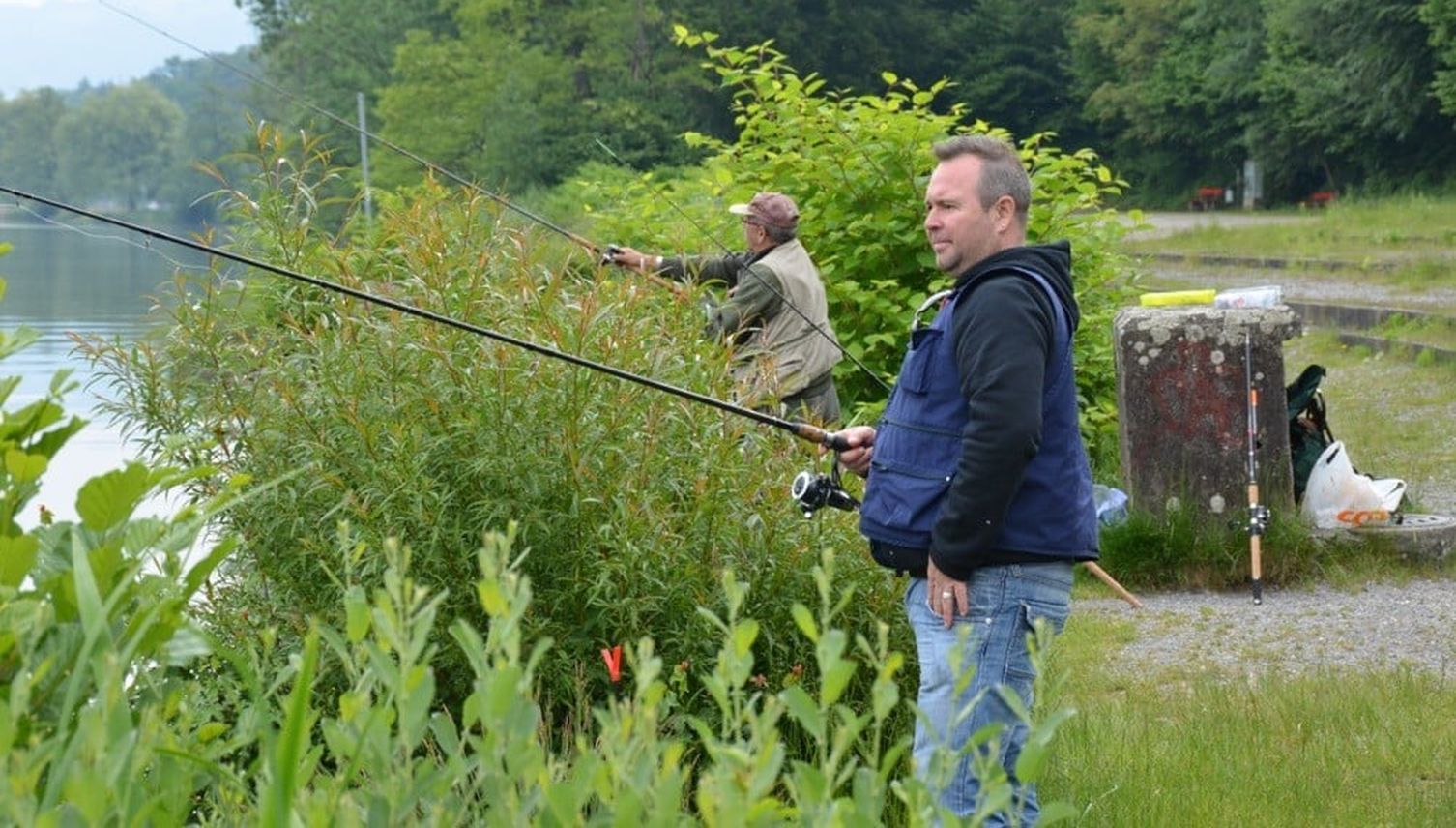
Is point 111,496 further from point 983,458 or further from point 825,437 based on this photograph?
point 825,437

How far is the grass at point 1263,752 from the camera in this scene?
5082mm

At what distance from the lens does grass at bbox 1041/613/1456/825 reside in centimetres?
508

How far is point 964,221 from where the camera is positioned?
13.4 ft

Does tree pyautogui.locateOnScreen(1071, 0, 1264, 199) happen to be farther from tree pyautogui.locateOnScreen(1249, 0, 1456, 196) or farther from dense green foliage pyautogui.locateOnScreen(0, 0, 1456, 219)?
tree pyautogui.locateOnScreen(1249, 0, 1456, 196)

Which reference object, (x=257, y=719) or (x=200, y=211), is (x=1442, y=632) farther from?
(x=257, y=719)

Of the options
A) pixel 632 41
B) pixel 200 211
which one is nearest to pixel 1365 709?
pixel 200 211

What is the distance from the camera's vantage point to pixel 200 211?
6.96 m

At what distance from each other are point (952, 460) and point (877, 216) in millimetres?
6723

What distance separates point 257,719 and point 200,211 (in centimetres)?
434

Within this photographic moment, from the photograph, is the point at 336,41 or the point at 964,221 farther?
the point at 336,41

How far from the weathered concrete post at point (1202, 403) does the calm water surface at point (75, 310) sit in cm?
392

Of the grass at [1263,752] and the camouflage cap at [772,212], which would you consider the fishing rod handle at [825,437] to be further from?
the camouflage cap at [772,212]

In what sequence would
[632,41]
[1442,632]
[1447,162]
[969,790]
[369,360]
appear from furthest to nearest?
[632,41]
[1447,162]
[1442,632]
[369,360]
[969,790]

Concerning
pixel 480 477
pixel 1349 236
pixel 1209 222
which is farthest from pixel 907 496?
pixel 1209 222
